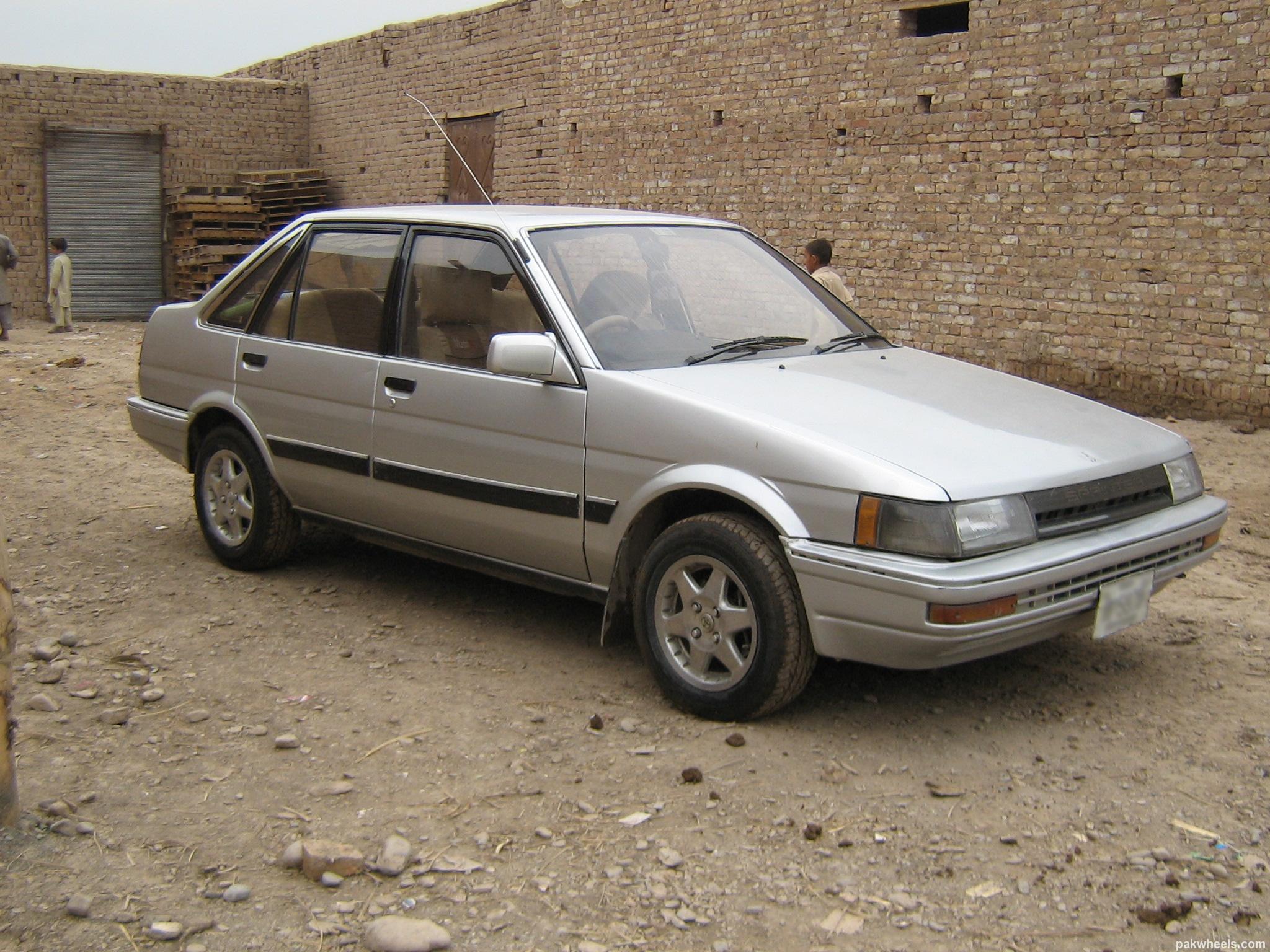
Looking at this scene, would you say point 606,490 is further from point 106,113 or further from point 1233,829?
point 106,113

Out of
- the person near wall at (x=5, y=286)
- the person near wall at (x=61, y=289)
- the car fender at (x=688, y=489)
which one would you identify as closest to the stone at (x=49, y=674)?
the car fender at (x=688, y=489)

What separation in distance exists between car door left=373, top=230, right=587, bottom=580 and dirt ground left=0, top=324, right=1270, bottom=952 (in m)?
0.48

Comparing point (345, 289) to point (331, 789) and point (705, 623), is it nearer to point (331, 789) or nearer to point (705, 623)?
point (705, 623)

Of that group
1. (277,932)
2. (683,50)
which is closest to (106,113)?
(683,50)

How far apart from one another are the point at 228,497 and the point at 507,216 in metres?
1.97

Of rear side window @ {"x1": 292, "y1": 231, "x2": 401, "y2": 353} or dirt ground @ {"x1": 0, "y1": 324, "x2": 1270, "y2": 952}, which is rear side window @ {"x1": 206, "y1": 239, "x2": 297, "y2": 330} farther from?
dirt ground @ {"x1": 0, "y1": 324, "x2": 1270, "y2": 952}

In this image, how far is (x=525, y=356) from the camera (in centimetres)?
419

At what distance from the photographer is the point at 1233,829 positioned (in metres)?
3.31

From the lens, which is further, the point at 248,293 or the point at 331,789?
the point at 248,293

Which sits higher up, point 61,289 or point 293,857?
point 61,289

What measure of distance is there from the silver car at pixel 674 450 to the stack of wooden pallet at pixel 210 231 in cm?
1440

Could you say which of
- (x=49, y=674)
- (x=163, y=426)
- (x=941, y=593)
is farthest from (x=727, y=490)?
(x=163, y=426)

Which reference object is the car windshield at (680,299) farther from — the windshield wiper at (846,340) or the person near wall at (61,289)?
the person near wall at (61,289)

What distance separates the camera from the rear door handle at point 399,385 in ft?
15.8
